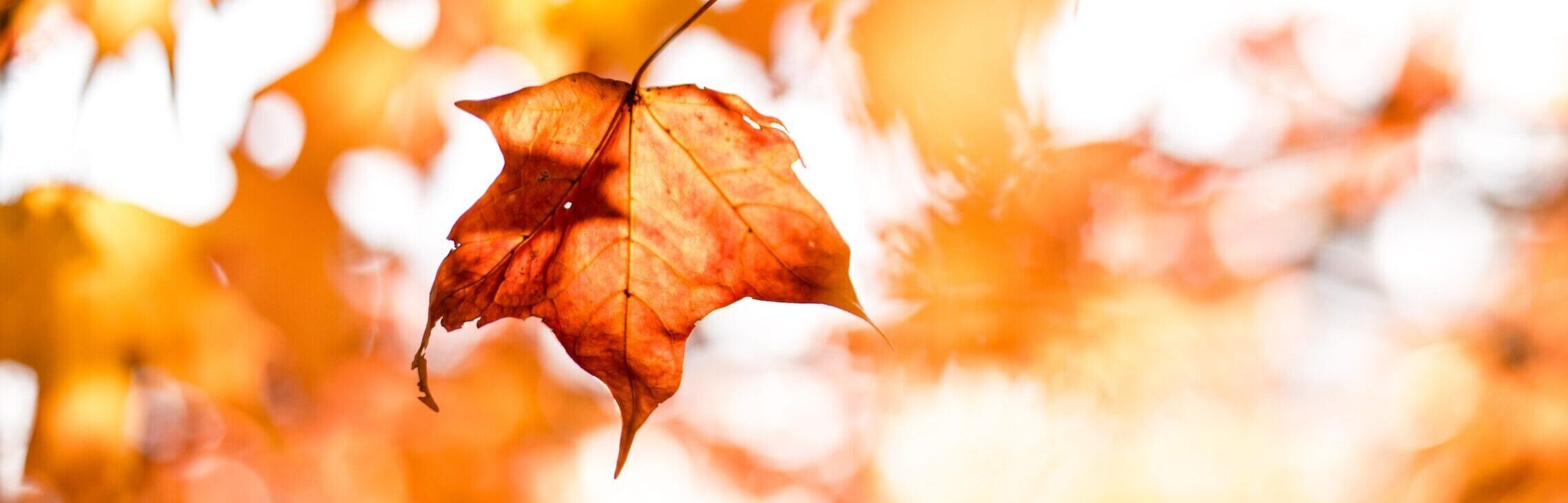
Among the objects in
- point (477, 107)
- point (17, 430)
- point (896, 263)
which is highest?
point (896, 263)

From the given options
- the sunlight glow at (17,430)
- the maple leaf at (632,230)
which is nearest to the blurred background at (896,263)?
the sunlight glow at (17,430)

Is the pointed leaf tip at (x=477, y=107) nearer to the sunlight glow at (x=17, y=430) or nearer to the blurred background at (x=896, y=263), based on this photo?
the blurred background at (x=896, y=263)

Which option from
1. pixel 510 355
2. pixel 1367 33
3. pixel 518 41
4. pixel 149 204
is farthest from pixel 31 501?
pixel 1367 33

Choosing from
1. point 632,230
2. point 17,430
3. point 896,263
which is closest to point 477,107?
point 632,230

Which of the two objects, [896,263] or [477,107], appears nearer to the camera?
[477,107]

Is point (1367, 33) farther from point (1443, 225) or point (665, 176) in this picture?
point (665, 176)

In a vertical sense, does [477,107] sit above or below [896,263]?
below

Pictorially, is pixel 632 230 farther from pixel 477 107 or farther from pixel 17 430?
pixel 17 430
